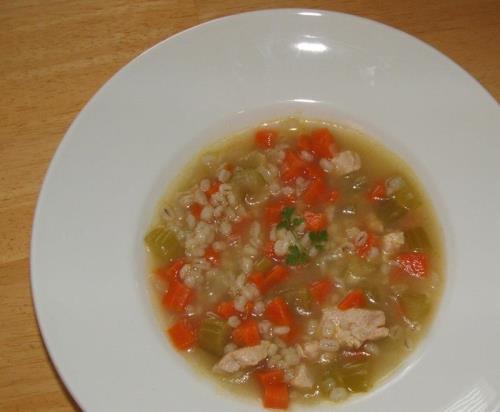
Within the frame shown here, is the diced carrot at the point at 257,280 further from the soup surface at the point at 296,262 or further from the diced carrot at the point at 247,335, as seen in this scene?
the diced carrot at the point at 247,335

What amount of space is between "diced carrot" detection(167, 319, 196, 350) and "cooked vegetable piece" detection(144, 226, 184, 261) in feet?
1.34

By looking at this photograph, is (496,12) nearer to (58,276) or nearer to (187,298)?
(187,298)

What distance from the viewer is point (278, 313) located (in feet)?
11.8

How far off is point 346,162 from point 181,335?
4.86 feet

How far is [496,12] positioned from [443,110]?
1131mm

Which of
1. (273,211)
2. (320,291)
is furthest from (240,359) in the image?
(273,211)

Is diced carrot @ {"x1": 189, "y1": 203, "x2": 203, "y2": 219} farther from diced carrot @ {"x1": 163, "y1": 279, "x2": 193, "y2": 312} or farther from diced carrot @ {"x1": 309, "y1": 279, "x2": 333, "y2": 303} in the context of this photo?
diced carrot @ {"x1": 309, "y1": 279, "x2": 333, "y2": 303}

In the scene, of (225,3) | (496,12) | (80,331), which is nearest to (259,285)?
(80,331)

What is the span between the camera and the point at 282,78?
12.9 ft

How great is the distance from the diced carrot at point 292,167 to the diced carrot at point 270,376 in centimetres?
119

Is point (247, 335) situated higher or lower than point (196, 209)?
lower

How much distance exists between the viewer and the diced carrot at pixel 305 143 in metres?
4.12

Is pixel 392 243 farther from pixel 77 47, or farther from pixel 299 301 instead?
pixel 77 47

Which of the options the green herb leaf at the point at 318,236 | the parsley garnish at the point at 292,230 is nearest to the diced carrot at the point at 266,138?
the parsley garnish at the point at 292,230
